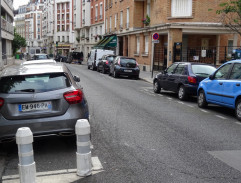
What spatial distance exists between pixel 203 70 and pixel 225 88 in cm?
341

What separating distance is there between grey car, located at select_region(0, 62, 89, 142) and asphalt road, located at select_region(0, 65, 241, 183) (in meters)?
0.51

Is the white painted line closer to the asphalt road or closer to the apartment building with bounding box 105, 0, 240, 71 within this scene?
the asphalt road

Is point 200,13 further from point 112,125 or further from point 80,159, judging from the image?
point 80,159

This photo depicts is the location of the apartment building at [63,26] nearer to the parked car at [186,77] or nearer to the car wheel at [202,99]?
the parked car at [186,77]

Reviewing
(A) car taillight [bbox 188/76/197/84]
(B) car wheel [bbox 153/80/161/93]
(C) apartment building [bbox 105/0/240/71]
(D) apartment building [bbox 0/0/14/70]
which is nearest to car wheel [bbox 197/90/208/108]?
(A) car taillight [bbox 188/76/197/84]

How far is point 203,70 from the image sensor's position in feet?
42.6

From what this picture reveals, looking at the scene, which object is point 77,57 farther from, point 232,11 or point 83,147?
point 83,147

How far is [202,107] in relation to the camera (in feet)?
36.9

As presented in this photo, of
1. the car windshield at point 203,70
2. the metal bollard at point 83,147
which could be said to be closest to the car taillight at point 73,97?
the metal bollard at point 83,147

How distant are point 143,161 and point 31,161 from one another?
1853mm

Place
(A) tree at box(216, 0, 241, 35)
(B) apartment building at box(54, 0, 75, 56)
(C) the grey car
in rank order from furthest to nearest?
(B) apartment building at box(54, 0, 75, 56) < (A) tree at box(216, 0, 241, 35) < (C) the grey car

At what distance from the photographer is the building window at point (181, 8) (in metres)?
25.4

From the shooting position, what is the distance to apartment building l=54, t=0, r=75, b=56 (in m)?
82.6

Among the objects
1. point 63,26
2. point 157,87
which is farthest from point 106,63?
point 63,26
